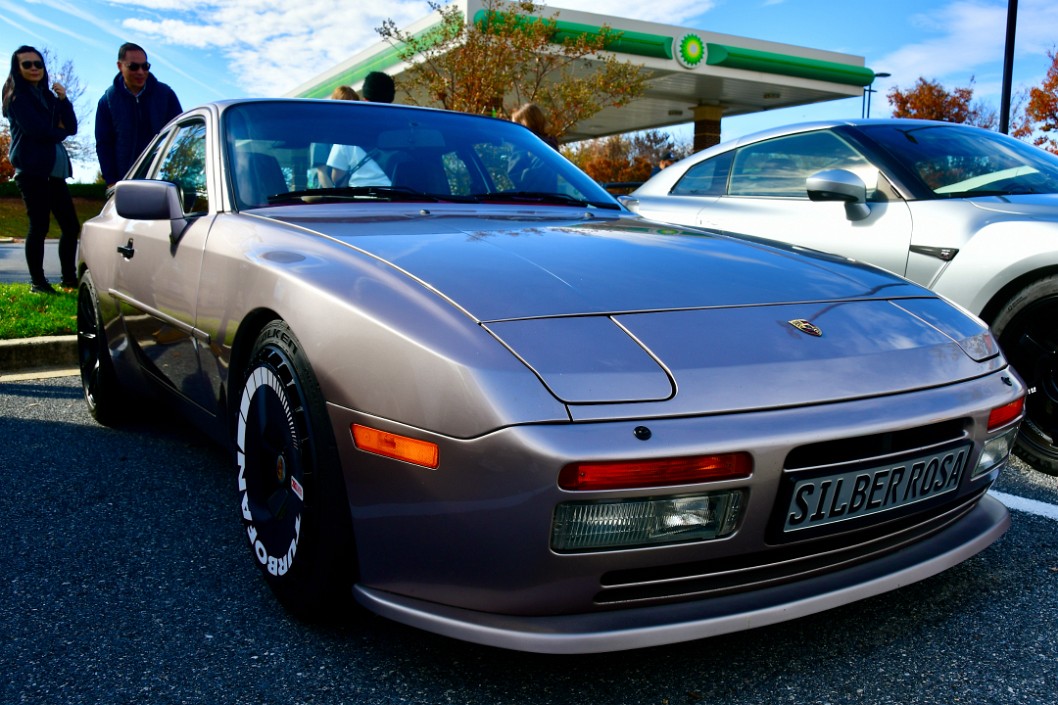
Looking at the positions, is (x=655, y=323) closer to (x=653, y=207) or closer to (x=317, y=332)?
(x=317, y=332)

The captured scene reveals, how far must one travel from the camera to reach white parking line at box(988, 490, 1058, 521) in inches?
108

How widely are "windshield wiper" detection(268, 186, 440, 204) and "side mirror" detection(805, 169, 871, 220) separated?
175 centimetres

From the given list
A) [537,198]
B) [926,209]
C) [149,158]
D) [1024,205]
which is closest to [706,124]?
[926,209]

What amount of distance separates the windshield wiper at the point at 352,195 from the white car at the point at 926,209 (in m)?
1.00

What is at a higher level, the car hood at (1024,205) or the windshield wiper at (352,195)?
the windshield wiper at (352,195)

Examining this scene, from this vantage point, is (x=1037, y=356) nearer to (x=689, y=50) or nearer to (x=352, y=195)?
(x=352, y=195)

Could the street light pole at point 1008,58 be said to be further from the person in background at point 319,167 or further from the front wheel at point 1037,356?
the person in background at point 319,167

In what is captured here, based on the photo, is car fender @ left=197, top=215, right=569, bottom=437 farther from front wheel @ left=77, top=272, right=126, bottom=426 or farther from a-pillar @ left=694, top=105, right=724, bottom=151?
a-pillar @ left=694, top=105, right=724, bottom=151

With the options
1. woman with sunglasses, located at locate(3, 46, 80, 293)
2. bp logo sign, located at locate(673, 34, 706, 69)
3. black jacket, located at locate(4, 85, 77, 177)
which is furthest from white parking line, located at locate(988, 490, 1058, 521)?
bp logo sign, located at locate(673, 34, 706, 69)

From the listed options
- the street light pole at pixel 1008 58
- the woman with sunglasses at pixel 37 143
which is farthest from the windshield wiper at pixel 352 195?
the street light pole at pixel 1008 58

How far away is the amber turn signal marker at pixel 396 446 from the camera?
1.63 m

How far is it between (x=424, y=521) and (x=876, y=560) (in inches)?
36.9

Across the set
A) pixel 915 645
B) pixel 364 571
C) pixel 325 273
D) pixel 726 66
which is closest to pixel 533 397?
pixel 364 571

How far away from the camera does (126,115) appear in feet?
19.4
